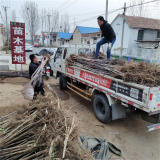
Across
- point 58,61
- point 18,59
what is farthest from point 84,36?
point 58,61

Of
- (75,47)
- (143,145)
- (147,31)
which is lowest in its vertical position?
(143,145)

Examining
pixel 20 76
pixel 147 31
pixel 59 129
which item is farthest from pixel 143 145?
pixel 147 31

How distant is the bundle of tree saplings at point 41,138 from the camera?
188cm

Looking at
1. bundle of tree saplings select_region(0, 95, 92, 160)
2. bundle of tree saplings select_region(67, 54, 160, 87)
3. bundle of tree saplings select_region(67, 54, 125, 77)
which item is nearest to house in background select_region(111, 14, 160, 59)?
bundle of tree saplings select_region(67, 54, 125, 77)

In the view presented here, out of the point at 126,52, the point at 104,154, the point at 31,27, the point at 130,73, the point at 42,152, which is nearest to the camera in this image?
the point at 42,152

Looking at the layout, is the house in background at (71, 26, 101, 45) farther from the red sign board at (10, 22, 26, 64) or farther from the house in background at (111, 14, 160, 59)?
the red sign board at (10, 22, 26, 64)

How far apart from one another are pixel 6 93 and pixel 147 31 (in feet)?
66.2

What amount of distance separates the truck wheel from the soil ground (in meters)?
0.21

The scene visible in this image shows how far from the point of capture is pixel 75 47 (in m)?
6.88

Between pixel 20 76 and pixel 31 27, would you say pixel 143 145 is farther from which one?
pixel 31 27

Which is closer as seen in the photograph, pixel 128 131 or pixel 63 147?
pixel 63 147

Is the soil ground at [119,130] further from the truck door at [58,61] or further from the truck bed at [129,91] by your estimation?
the truck door at [58,61]

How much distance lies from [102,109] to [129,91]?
147 cm

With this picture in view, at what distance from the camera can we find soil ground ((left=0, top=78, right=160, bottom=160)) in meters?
3.35
